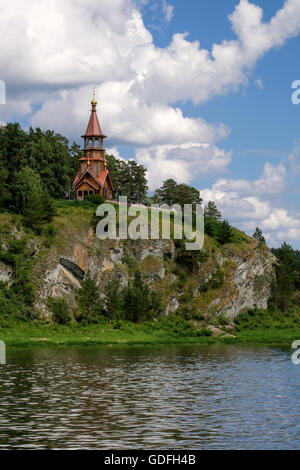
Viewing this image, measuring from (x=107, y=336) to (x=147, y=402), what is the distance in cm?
4079

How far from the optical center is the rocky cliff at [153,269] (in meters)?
83.6

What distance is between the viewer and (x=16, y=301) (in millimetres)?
77250

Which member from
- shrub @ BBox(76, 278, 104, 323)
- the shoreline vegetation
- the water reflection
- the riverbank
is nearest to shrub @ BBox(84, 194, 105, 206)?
the shoreline vegetation

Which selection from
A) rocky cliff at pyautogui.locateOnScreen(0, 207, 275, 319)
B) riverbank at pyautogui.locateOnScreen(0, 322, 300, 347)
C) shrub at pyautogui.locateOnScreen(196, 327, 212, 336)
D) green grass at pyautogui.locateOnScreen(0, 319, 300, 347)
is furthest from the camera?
rocky cliff at pyautogui.locateOnScreen(0, 207, 275, 319)

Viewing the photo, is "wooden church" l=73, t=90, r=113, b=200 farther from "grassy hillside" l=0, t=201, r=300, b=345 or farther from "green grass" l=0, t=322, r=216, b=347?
"green grass" l=0, t=322, r=216, b=347

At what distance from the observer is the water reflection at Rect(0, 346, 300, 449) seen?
25.7 meters

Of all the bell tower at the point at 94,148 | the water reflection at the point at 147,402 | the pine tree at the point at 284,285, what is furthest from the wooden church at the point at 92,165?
the water reflection at the point at 147,402

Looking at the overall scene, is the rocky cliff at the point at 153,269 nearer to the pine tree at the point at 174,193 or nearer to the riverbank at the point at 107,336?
the riverbank at the point at 107,336

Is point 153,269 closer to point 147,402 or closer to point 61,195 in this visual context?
point 61,195

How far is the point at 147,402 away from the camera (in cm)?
3475

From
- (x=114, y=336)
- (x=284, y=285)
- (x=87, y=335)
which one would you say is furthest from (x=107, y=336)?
(x=284, y=285)

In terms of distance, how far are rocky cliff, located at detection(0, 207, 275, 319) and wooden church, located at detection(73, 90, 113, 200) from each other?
11524 mm

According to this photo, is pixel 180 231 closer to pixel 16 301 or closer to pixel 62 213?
pixel 62 213
